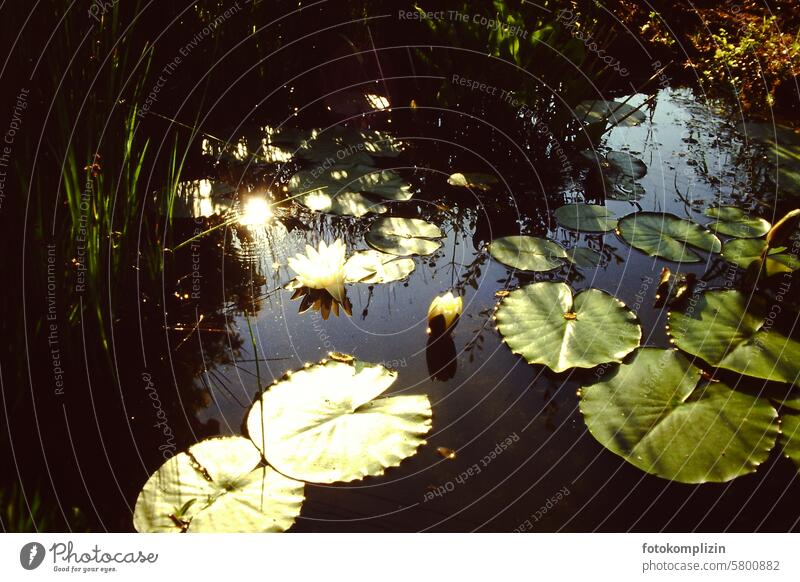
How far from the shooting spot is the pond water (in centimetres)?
127

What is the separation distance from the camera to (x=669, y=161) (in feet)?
9.42

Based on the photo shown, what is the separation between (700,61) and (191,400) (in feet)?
14.3

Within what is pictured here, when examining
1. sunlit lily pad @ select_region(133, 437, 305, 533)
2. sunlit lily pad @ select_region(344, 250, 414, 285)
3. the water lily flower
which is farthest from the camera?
sunlit lily pad @ select_region(344, 250, 414, 285)

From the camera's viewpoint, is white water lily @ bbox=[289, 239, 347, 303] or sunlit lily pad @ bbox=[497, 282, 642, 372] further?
white water lily @ bbox=[289, 239, 347, 303]

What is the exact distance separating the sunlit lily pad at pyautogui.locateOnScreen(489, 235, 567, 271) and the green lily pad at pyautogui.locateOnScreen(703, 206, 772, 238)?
0.71 meters

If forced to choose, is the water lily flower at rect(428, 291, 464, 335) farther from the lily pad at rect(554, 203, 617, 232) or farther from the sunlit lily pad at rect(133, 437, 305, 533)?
the lily pad at rect(554, 203, 617, 232)

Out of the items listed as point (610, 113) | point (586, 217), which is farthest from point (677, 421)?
point (610, 113)

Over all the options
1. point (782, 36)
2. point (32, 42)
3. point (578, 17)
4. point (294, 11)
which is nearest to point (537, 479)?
point (32, 42)
